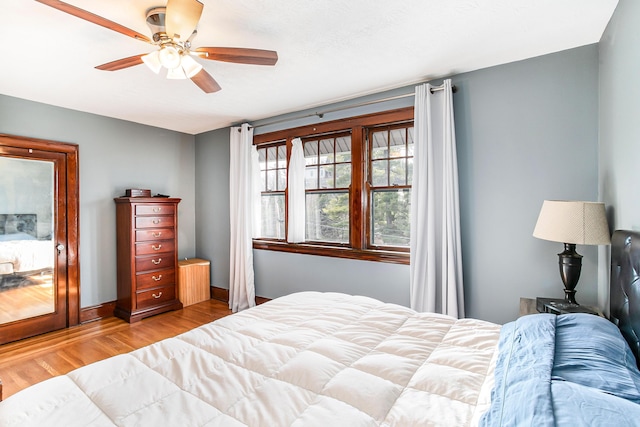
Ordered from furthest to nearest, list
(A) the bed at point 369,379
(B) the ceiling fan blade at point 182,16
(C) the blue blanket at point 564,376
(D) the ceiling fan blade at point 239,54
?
(D) the ceiling fan blade at point 239,54 → (B) the ceiling fan blade at point 182,16 → (A) the bed at point 369,379 → (C) the blue blanket at point 564,376

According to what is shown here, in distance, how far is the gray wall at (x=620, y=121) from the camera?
1642 millimetres

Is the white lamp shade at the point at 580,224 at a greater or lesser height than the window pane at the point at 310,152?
lesser

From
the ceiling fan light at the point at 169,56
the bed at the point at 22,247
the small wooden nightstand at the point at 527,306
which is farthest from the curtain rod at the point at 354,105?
the bed at the point at 22,247

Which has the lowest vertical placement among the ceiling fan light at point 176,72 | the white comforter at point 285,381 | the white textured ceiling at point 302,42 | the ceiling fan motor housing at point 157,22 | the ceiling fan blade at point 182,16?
the white comforter at point 285,381

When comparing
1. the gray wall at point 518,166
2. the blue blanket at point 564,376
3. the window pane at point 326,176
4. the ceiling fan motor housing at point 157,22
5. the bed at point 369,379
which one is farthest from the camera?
the window pane at point 326,176

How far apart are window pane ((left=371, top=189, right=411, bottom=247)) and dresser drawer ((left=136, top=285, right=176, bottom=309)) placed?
280cm

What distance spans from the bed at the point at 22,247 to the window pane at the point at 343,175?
3317 mm

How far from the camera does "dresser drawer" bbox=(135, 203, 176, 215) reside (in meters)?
4.00

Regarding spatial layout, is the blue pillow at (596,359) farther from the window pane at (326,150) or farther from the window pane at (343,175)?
the window pane at (326,150)

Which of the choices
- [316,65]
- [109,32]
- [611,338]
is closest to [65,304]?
[109,32]

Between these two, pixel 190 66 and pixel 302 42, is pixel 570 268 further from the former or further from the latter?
pixel 190 66

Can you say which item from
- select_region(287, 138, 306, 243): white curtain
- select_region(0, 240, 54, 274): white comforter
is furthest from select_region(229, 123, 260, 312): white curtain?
select_region(0, 240, 54, 274): white comforter

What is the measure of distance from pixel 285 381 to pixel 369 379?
0.32 m

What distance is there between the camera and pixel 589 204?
1.99 meters
